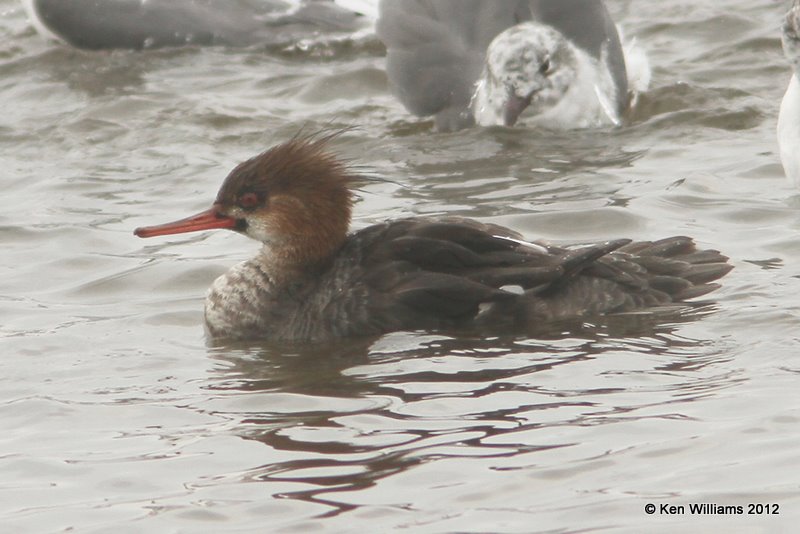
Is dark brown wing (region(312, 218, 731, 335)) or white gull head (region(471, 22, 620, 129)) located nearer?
dark brown wing (region(312, 218, 731, 335))

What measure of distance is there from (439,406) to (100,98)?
6625mm

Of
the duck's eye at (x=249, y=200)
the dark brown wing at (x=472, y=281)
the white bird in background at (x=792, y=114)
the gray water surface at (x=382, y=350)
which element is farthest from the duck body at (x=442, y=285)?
the white bird in background at (x=792, y=114)

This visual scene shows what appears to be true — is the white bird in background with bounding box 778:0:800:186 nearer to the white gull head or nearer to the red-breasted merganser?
the white gull head

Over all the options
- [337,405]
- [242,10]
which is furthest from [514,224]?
[242,10]

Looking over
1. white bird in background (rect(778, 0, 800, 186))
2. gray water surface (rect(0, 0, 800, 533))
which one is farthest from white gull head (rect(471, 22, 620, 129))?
white bird in background (rect(778, 0, 800, 186))

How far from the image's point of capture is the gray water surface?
17.5 ft

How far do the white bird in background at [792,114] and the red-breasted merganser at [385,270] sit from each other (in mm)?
1919

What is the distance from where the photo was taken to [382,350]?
281 inches

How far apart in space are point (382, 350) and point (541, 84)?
4411mm

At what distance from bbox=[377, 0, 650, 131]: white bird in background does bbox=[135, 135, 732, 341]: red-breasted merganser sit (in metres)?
3.46

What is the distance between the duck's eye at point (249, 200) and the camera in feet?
24.7

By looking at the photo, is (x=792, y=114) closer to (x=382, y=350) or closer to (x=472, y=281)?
(x=472, y=281)

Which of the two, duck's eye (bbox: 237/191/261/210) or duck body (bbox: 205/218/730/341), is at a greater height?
duck's eye (bbox: 237/191/261/210)

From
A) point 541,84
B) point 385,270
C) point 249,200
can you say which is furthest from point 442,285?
point 541,84
